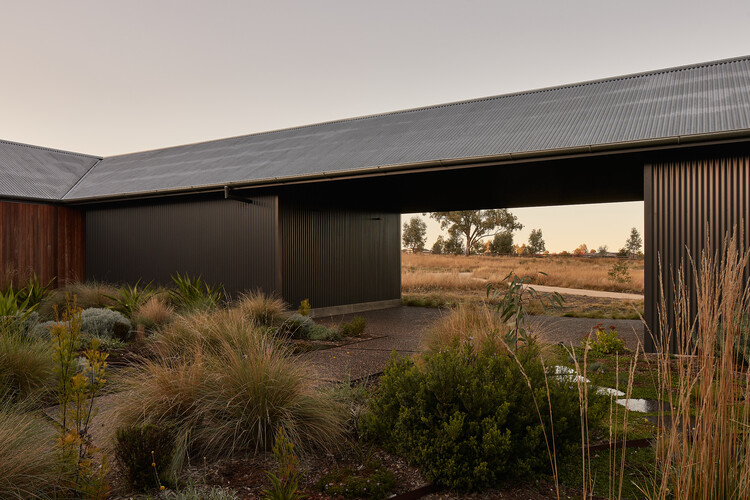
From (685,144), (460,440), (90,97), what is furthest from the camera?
(90,97)

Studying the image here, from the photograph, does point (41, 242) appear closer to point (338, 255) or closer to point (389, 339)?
→ point (338, 255)

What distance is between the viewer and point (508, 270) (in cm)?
2580

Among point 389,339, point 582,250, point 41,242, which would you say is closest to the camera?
point 389,339

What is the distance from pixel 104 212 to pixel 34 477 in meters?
11.9

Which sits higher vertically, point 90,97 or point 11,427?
point 90,97

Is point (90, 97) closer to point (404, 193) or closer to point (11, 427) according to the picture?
point (404, 193)

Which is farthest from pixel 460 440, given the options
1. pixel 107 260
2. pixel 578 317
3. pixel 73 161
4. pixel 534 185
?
pixel 73 161

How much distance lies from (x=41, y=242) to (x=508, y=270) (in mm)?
20248

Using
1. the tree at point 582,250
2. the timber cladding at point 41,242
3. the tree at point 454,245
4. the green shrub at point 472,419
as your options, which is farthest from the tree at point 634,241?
the green shrub at point 472,419

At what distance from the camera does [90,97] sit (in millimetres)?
13758

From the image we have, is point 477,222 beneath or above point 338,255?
above

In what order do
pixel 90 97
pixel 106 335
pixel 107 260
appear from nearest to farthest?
pixel 106 335 < pixel 107 260 < pixel 90 97

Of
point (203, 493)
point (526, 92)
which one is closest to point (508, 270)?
point (526, 92)

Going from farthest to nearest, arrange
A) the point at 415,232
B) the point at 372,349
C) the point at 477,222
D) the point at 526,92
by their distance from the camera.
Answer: the point at 415,232 → the point at 477,222 → the point at 526,92 → the point at 372,349
